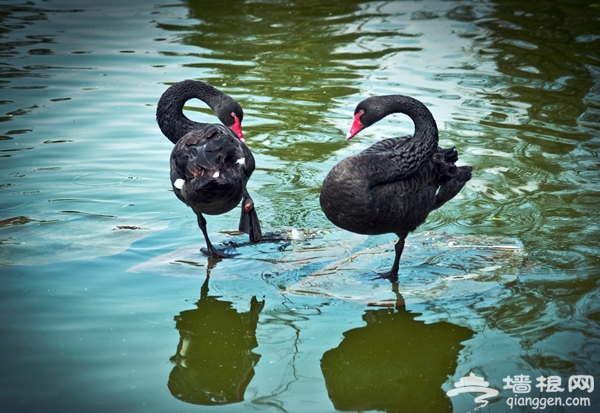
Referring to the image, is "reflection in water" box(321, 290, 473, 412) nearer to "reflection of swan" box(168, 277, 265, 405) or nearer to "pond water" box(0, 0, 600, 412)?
"pond water" box(0, 0, 600, 412)

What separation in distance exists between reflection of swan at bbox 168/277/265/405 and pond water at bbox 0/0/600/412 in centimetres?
1

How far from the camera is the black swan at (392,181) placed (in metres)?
4.96

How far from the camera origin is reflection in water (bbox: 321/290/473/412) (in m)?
4.00

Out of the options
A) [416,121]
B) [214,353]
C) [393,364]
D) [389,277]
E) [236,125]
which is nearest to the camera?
[393,364]

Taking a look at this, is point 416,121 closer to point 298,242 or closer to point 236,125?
point 298,242

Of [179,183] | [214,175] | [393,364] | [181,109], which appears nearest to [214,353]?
[393,364]

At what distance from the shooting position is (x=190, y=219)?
660cm

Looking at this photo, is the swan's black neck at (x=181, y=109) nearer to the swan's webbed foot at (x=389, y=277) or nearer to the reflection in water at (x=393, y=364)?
the swan's webbed foot at (x=389, y=277)

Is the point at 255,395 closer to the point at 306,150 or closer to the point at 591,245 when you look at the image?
the point at 591,245

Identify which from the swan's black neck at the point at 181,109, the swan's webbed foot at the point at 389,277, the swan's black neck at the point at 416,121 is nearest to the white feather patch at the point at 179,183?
the swan's black neck at the point at 181,109

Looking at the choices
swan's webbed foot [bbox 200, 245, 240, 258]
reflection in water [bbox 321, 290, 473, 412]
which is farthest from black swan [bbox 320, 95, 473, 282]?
swan's webbed foot [bbox 200, 245, 240, 258]

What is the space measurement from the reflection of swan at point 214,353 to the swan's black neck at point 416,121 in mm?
1515

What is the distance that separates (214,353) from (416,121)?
2.46 metres

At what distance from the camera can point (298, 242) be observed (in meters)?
6.00
